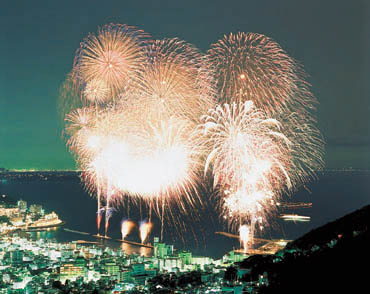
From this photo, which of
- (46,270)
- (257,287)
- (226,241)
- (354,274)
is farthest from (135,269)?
(226,241)

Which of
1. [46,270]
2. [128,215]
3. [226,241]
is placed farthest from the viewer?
[128,215]

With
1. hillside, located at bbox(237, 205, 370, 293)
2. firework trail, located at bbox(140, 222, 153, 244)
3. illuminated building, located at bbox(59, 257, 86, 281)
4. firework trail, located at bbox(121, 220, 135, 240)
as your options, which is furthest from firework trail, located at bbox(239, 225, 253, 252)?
hillside, located at bbox(237, 205, 370, 293)

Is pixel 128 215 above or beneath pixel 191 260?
above

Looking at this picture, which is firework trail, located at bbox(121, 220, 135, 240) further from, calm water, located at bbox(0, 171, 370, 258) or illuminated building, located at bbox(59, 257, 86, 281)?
illuminated building, located at bbox(59, 257, 86, 281)

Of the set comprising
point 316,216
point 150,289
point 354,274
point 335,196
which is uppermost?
point 335,196

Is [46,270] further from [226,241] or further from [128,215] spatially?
[128,215]

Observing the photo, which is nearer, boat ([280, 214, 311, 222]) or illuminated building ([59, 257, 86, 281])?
illuminated building ([59, 257, 86, 281])

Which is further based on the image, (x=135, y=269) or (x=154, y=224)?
(x=154, y=224)
